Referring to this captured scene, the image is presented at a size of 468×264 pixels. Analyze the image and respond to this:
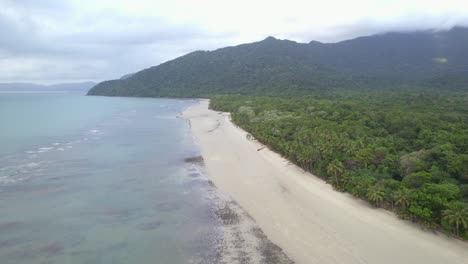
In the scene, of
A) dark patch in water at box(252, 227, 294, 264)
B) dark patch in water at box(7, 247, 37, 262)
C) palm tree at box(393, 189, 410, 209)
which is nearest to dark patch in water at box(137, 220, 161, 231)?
dark patch in water at box(7, 247, 37, 262)

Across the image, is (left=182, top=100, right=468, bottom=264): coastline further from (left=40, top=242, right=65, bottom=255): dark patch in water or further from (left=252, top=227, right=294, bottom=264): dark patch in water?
(left=40, top=242, right=65, bottom=255): dark patch in water

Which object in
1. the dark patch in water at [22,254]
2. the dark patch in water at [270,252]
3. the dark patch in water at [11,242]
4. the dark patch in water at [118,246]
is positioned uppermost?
the dark patch in water at [11,242]

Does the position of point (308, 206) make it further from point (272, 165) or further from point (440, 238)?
point (272, 165)

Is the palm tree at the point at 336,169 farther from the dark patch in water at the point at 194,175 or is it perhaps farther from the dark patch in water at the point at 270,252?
the dark patch in water at the point at 194,175

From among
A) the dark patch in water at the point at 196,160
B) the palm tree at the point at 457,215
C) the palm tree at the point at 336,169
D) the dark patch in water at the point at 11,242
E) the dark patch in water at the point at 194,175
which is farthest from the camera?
the dark patch in water at the point at 196,160

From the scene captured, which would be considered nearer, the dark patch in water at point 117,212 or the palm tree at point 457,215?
the palm tree at point 457,215

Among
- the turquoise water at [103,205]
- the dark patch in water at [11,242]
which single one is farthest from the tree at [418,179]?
the dark patch in water at [11,242]
